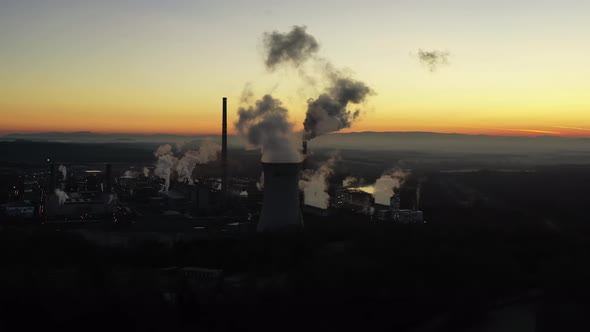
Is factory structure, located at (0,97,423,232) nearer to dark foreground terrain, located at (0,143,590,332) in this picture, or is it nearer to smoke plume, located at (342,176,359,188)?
dark foreground terrain, located at (0,143,590,332)

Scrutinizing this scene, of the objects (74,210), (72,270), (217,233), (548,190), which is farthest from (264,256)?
(548,190)

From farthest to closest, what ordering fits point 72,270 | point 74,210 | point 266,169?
point 74,210 < point 266,169 < point 72,270

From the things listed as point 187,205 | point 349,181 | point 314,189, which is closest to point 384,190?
point 314,189

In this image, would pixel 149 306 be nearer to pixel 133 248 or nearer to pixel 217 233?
pixel 133 248

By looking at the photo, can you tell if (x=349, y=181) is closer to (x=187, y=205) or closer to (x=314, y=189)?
(x=314, y=189)

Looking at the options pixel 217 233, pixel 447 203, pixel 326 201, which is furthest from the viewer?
pixel 447 203

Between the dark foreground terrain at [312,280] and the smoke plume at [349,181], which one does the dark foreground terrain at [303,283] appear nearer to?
the dark foreground terrain at [312,280]
